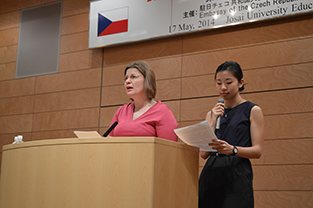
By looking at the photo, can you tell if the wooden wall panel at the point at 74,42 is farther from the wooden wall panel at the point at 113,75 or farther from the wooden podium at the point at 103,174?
the wooden podium at the point at 103,174

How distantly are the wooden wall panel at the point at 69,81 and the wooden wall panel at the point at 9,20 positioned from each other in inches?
41.7

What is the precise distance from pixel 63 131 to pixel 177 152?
10.6 ft

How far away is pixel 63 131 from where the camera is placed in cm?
473

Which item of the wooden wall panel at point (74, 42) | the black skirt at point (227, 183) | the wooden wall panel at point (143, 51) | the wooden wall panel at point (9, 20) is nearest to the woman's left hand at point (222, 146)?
the black skirt at point (227, 183)

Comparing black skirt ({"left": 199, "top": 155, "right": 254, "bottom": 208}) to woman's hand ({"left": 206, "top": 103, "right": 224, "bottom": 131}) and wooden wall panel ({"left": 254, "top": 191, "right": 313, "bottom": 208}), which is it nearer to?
woman's hand ({"left": 206, "top": 103, "right": 224, "bottom": 131})

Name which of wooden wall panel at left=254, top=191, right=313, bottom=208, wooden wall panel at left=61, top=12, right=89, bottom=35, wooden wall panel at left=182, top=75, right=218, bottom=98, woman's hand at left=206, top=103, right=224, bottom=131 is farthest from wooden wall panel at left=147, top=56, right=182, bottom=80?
woman's hand at left=206, top=103, right=224, bottom=131

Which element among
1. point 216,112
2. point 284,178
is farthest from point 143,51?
point 216,112

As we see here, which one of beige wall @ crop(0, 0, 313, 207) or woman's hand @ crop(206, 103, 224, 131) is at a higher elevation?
beige wall @ crop(0, 0, 313, 207)

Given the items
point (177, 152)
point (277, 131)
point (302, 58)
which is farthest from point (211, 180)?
point (302, 58)

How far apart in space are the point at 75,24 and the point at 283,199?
11.4 feet

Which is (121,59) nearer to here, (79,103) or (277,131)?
(79,103)

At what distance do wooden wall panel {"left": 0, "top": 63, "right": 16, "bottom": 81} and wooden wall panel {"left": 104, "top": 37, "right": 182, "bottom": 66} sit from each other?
1590mm

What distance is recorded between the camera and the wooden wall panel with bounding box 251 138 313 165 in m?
3.31

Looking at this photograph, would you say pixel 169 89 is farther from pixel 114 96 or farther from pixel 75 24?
pixel 75 24
